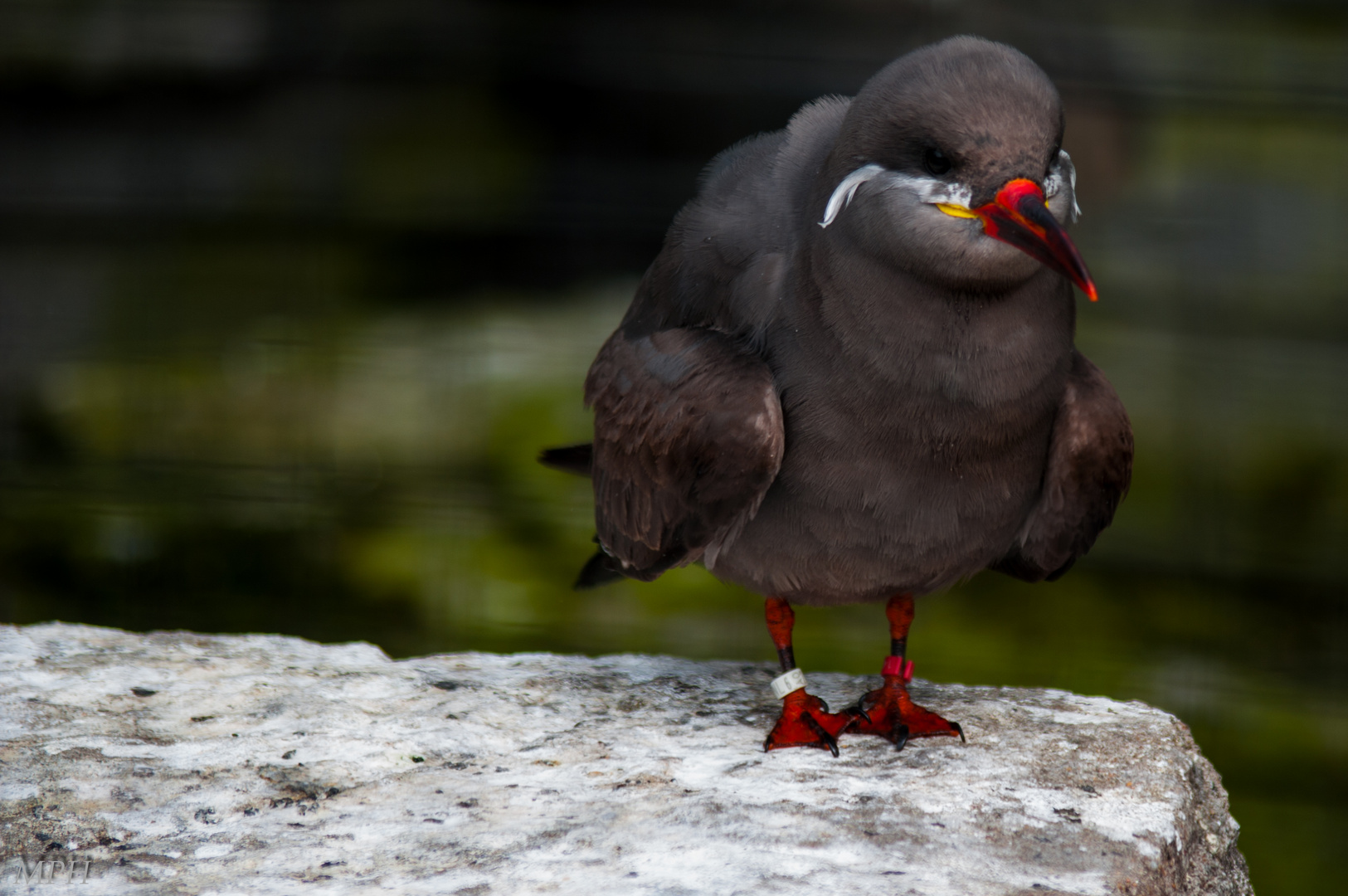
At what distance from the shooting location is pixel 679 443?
2.86 m

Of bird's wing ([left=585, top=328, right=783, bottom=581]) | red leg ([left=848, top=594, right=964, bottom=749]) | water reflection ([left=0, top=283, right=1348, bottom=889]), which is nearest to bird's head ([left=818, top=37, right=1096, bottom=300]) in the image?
bird's wing ([left=585, top=328, right=783, bottom=581])

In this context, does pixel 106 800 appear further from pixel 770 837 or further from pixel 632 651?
pixel 632 651

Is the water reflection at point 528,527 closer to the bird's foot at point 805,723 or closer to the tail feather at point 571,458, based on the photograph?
the tail feather at point 571,458

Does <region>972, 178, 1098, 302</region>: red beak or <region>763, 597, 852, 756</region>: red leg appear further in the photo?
<region>763, 597, 852, 756</region>: red leg

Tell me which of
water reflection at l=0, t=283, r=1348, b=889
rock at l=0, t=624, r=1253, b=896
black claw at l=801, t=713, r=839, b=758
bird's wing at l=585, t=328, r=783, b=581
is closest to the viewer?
rock at l=0, t=624, r=1253, b=896

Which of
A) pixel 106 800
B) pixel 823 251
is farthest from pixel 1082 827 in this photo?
pixel 106 800

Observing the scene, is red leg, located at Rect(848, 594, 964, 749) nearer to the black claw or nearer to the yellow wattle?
the black claw

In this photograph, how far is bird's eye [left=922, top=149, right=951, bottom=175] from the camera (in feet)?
8.32

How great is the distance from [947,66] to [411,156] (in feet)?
9.23

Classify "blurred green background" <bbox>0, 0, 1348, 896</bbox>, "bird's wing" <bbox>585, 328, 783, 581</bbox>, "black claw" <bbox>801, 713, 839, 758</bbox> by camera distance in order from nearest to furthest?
1. "bird's wing" <bbox>585, 328, 783, 581</bbox>
2. "black claw" <bbox>801, 713, 839, 758</bbox>
3. "blurred green background" <bbox>0, 0, 1348, 896</bbox>

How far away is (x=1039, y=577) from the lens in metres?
3.27

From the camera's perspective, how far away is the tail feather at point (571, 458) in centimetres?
357

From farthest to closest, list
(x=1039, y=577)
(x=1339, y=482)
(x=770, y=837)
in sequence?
(x=1339, y=482)
(x=1039, y=577)
(x=770, y=837)

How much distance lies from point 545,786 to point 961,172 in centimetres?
137
